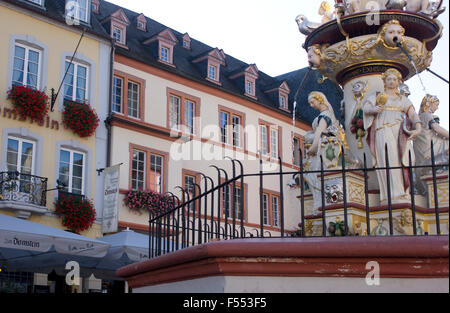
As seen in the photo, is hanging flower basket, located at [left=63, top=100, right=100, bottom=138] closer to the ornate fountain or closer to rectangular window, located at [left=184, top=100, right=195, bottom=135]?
rectangular window, located at [left=184, top=100, right=195, bottom=135]

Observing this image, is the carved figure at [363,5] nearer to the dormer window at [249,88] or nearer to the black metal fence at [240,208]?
the black metal fence at [240,208]

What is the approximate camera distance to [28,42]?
74.6 feet

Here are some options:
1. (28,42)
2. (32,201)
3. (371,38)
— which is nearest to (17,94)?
(28,42)

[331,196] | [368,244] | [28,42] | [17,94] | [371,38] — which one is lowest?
[368,244]

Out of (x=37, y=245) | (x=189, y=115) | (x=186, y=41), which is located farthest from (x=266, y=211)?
(x=37, y=245)

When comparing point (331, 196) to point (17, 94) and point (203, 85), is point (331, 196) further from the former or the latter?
Answer: point (203, 85)

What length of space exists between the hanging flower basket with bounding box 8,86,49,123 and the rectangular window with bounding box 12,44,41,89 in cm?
57

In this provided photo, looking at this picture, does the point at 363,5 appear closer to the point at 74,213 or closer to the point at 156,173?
the point at 74,213

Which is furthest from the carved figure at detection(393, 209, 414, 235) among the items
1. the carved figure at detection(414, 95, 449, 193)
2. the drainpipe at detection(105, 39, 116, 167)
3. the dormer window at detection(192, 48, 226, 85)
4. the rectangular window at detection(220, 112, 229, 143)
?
the dormer window at detection(192, 48, 226, 85)

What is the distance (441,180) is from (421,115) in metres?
0.99

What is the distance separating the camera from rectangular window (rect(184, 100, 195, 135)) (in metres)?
28.7

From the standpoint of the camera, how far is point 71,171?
23.3 m

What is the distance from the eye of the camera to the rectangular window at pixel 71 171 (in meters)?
23.0

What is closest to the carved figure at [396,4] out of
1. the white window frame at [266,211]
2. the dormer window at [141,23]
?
the white window frame at [266,211]
